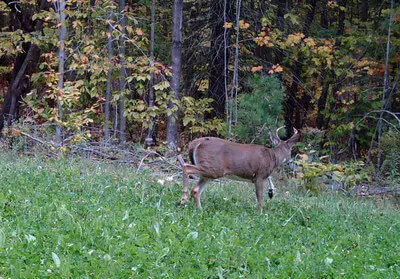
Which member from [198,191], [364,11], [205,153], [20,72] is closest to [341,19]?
[364,11]

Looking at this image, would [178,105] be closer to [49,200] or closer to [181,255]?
[49,200]

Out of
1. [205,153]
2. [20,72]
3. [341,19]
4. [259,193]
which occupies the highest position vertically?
[341,19]

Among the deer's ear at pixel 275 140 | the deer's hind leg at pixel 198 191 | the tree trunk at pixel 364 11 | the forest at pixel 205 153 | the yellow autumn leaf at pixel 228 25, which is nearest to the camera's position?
the forest at pixel 205 153

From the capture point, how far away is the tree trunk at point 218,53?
1728cm

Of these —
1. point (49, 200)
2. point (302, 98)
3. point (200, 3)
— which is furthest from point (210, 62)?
point (49, 200)

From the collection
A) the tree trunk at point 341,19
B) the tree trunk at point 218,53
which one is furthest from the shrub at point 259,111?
the tree trunk at point 341,19

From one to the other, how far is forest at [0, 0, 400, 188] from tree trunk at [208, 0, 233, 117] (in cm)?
3

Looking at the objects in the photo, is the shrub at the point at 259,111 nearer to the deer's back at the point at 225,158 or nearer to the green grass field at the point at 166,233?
the green grass field at the point at 166,233

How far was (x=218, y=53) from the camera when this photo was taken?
17.7 metres

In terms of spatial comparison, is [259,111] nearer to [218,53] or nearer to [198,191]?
[218,53]

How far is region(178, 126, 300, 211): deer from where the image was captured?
28.4 feet

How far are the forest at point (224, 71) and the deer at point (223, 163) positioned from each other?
4916 millimetres

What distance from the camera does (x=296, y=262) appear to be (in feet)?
18.1

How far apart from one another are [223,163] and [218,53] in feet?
30.8
